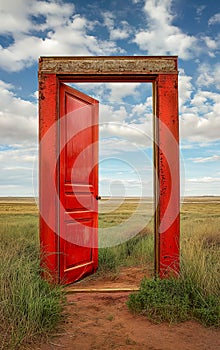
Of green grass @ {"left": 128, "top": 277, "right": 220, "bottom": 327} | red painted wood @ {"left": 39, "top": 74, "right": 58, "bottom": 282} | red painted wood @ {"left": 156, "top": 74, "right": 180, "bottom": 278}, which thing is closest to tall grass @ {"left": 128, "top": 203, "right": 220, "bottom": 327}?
green grass @ {"left": 128, "top": 277, "right": 220, "bottom": 327}

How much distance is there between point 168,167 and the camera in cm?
497

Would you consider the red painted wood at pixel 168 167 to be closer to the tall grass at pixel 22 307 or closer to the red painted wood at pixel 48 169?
the red painted wood at pixel 48 169

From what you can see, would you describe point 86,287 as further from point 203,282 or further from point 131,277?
point 203,282

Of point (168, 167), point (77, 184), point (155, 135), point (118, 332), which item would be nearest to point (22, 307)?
point (118, 332)

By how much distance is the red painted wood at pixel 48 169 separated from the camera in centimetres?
487

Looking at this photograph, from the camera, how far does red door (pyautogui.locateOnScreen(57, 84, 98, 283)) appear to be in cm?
512

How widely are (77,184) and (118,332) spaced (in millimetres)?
2481

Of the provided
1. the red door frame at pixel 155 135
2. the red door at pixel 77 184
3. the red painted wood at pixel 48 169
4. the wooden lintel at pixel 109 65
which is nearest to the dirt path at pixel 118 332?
the red painted wood at pixel 48 169

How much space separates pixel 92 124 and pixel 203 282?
10.2 ft

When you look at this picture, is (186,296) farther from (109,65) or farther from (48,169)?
(109,65)

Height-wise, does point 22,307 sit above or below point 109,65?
below

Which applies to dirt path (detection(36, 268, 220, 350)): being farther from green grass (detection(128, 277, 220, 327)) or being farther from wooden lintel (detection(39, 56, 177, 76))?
wooden lintel (detection(39, 56, 177, 76))

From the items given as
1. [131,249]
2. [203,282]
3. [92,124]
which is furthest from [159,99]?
[131,249]

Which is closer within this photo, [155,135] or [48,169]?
[48,169]
